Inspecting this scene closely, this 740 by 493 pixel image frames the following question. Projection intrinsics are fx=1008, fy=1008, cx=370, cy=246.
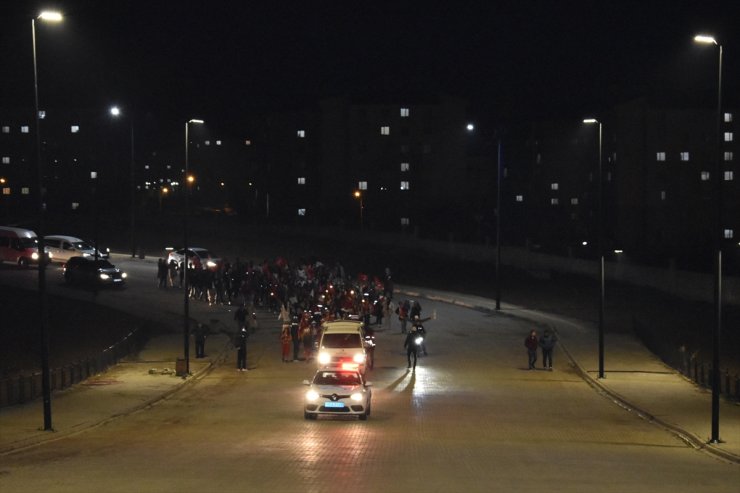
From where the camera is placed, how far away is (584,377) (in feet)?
110

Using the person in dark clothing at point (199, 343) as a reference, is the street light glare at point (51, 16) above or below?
above

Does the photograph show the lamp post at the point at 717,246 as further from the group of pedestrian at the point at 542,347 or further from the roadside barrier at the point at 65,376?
the roadside barrier at the point at 65,376

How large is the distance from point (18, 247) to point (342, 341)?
110ft

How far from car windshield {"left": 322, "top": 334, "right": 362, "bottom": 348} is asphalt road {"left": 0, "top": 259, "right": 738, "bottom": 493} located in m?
1.29

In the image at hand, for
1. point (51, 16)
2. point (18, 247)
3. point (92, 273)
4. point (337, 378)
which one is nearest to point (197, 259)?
point (92, 273)

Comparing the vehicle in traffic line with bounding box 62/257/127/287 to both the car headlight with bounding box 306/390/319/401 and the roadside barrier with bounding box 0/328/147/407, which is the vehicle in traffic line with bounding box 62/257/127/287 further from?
the car headlight with bounding box 306/390/319/401

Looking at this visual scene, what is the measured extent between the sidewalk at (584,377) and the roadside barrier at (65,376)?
1.17ft

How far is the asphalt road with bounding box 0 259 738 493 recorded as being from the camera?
1648 cm

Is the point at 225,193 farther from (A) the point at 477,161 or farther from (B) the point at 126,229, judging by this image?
(B) the point at 126,229

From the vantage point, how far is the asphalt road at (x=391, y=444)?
16.5 metres

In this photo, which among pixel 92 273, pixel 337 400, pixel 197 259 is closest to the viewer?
pixel 337 400

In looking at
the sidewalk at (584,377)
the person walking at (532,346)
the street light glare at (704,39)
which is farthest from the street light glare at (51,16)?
the person walking at (532,346)

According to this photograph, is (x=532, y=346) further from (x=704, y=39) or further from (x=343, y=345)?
(x=704, y=39)

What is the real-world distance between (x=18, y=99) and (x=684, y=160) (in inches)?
3033
